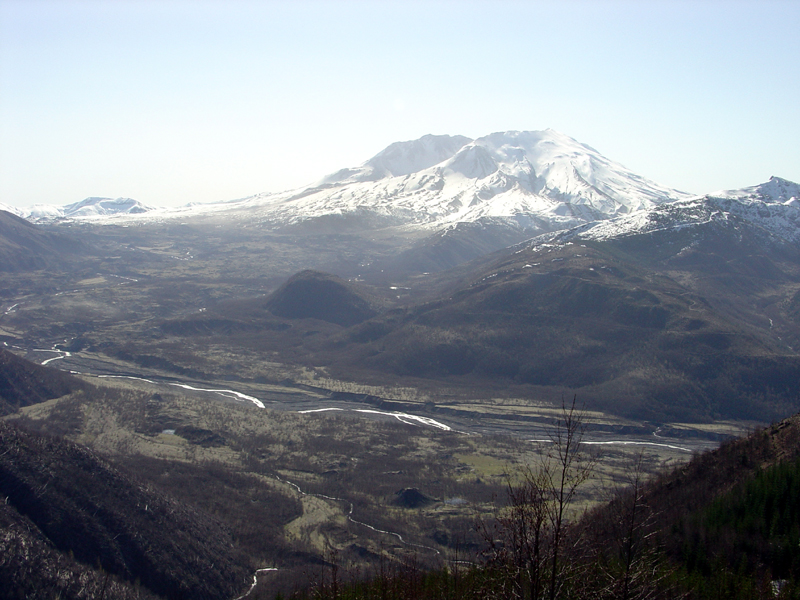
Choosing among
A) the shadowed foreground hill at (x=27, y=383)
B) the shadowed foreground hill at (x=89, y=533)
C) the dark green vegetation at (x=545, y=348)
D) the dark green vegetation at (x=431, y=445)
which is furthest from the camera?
the dark green vegetation at (x=545, y=348)

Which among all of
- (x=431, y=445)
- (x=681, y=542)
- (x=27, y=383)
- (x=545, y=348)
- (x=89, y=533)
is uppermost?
(x=681, y=542)

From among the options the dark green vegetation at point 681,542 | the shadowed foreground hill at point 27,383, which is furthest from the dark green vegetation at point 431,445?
the shadowed foreground hill at point 27,383

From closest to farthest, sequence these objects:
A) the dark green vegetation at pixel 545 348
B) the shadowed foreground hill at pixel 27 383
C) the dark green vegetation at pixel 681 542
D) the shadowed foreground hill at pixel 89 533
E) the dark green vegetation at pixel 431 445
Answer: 1. the dark green vegetation at pixel 681 542
2. the dark green vegetation at pixel 431 445
3. the shadowed foreground hill at pixel 89 533
4. the shadowed foreground hill at pixel 27 383
5. the dark green vegetation at pixel 545 348

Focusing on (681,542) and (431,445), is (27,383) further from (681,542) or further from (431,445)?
(681,542)

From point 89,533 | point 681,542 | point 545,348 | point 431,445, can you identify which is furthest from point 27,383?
point 681,542

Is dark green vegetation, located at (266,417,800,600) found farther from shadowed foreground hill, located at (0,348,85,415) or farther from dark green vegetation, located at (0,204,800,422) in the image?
shadowed foreground hill, located at (0,348,85,415)

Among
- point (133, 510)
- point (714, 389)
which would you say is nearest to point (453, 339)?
point (714, 389)

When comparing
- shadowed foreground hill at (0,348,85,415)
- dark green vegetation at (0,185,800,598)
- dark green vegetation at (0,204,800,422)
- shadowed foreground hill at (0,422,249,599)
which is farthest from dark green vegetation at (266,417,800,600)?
shadowed foreground hill at (0,348,85,415)

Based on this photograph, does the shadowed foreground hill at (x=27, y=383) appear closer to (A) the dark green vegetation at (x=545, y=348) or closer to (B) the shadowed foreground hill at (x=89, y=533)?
(A) the dark green vegetation at (x=545, y=348)

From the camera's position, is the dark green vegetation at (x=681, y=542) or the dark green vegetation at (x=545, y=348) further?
the dark green vegetation at (x=545, y=348)
